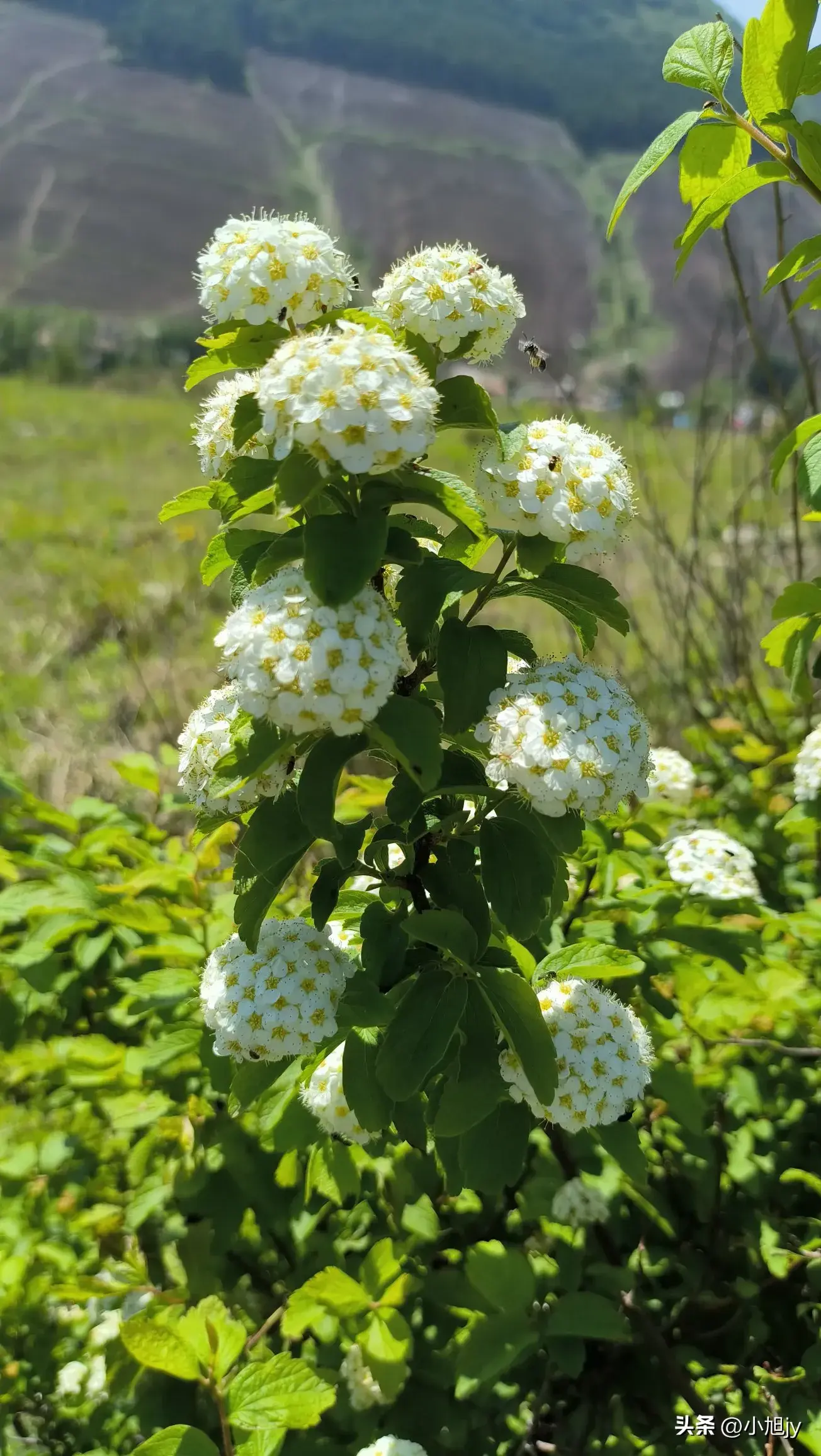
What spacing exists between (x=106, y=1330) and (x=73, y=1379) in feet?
0.38

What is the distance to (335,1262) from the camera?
201 centimetres

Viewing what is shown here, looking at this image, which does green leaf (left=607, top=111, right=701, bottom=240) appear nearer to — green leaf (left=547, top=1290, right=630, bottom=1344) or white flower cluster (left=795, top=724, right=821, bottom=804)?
white flower cluster (left=795, top=724, right=821, bottom=804)

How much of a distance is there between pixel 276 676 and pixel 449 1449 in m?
1.82

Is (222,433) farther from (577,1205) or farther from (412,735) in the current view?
(577,1205)

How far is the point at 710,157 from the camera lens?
1457 mm

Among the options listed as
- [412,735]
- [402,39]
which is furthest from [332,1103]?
[402,39]

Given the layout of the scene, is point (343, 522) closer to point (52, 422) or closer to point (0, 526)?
point (0, 526)

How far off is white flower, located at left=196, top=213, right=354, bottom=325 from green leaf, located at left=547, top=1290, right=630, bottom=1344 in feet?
5.90

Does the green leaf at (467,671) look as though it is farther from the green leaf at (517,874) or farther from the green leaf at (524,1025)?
the green leaf at (524,1025)

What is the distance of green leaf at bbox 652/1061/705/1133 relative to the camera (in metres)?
1.75

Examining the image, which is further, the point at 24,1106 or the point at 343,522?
the point at 24,1106

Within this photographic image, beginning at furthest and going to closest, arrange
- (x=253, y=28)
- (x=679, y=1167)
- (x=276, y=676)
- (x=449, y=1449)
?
1. (x=253, y=28)
2. (x=679, y=1167)
3. (x=449, y=1449)
4. (x=276, y=676)

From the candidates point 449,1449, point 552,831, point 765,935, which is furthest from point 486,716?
point 449,1449

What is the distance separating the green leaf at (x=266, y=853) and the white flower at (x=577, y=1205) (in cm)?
109
